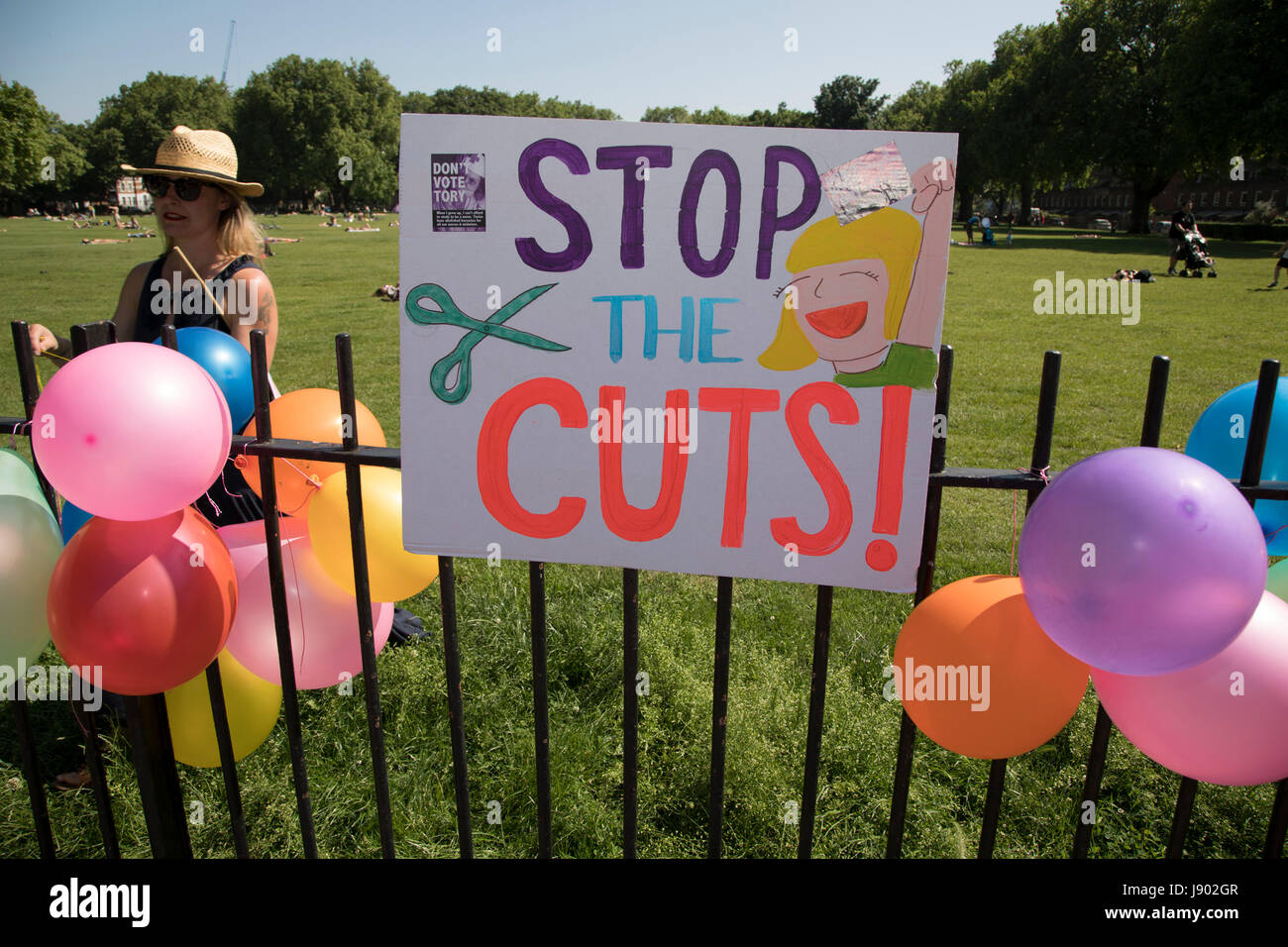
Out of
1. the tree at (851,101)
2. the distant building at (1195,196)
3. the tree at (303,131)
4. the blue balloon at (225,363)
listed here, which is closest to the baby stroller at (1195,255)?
the blue balloon at (225,363)

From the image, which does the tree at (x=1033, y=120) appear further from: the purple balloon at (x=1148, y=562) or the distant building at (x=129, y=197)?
the distant building at (x=129, y=197)

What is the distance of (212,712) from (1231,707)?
7.59 feet

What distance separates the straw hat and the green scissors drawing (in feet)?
7.02

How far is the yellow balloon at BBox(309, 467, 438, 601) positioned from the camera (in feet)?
6.46

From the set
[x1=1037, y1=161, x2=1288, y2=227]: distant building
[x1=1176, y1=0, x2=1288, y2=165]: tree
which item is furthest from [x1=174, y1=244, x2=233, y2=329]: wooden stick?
[x1=1037, y1=161, x2=1288, y2=227]: distant building

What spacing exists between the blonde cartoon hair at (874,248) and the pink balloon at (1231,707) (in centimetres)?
81

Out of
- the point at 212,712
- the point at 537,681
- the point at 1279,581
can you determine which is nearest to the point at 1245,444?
the point at 1279,581

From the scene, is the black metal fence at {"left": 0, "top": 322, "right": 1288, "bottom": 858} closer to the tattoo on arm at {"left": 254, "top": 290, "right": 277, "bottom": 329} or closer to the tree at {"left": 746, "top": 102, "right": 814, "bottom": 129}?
the tattoo on arm at {"left": 254, "top": 290, "right": 277, "bottom": 329}

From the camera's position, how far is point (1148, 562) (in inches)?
51.1

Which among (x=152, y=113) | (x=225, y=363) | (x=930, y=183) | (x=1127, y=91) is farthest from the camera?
(x=152, y=113)

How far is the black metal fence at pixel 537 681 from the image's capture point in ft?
5.30

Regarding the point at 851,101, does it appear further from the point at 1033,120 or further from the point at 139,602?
the point at 139,602
